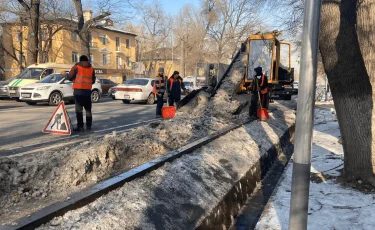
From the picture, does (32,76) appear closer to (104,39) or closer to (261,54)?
(261,54)

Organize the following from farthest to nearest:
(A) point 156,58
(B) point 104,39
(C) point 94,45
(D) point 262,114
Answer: (A) point 156,58
(B) point 104,39
(C) point 94,45
(D) point 262,114

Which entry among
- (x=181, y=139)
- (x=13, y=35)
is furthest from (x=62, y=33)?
(x=181, y=139)

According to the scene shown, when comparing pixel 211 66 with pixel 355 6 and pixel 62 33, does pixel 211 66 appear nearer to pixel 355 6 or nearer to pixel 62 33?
pixel 355 6

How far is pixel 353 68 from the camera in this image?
15.8 ft

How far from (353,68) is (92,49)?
45125 mm

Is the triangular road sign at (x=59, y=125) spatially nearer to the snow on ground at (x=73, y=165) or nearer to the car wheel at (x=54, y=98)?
the snow on ground at (x=73, y=165)

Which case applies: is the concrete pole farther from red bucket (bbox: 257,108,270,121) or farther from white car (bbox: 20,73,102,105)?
white car (bbox: 20,73,102,105)

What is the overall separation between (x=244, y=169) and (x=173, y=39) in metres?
54.9

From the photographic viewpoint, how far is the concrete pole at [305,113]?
2.78 meters

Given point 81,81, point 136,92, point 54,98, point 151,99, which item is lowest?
point 151,99

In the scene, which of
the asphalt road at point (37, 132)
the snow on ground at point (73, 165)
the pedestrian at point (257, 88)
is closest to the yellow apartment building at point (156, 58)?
the asphalt road at point (37, 132)

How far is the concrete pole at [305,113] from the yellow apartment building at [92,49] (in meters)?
36.1

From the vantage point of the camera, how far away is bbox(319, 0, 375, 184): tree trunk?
4715 millimetres

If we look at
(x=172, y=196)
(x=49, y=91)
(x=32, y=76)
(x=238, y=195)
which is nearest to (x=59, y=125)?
(x=238, y=195)
